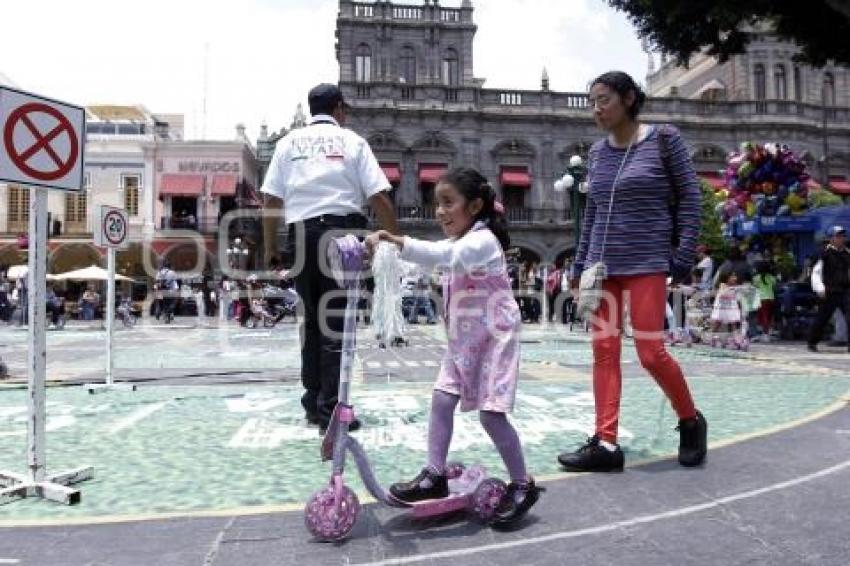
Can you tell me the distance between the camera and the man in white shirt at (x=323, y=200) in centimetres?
433

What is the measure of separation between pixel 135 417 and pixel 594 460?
3.17 m

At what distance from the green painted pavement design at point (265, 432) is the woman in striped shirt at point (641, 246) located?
1.19 feet

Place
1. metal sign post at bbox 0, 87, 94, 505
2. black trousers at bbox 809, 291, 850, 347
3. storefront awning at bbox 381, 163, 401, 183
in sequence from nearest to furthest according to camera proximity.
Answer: metal sign post at bbox 0, 87, 94, 505 → black trousers at bbox 809, 291, 850, 347 → storefront awning at bbox 381, 163, 401, 183

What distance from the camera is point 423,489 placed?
2.91 metres

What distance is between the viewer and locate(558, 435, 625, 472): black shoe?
3.58 meters

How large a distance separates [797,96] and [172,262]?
34810mm

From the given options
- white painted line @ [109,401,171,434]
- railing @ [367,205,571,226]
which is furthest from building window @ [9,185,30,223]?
white painted line @ [109,401,171,434]

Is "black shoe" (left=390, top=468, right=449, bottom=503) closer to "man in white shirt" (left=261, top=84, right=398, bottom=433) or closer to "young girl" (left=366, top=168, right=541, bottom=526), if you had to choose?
"young girl" (left=366, top=168, right=541, bottom=526)

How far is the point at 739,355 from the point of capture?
10.5m

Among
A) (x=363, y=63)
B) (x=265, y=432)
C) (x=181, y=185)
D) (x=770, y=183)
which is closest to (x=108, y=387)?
(x=265, y=432)

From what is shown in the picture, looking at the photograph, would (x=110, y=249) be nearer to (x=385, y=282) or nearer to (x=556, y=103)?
(x=385, y=282)

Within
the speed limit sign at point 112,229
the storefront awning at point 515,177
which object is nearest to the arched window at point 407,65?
the storefront awning at point 515,177

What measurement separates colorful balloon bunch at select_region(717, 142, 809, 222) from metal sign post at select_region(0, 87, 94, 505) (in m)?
14.9

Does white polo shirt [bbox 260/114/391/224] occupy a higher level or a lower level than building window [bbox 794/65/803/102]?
lower
